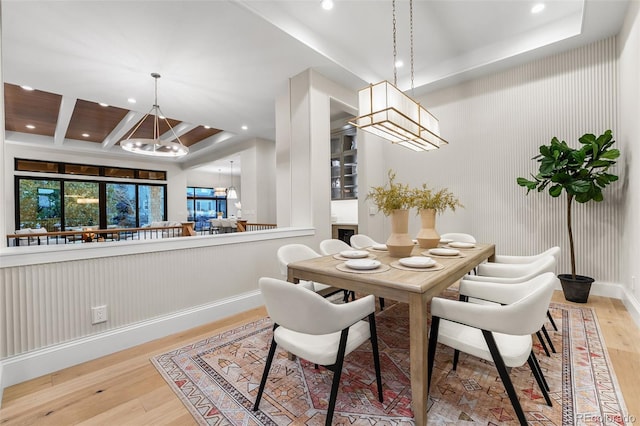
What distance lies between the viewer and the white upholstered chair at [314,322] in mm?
1232

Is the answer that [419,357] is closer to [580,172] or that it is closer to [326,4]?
[580,172]

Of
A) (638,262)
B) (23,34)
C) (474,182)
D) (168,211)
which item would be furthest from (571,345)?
(168,211)

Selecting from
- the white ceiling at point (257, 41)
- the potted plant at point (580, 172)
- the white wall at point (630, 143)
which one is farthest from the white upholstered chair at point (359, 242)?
the white wall at point (630, 143)

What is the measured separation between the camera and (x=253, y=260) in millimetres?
3146

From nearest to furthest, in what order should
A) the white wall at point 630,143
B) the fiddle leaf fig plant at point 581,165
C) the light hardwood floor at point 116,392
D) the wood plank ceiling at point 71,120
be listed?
the light hardwood floor at point 116,392 < the white wall at point 630,143 < the fiddle leaf fig plant at point 581,165 < the wood plank ceiling at point 71,120

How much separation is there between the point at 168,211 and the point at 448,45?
9201mm

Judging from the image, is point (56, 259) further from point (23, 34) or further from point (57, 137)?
point (57, 137)

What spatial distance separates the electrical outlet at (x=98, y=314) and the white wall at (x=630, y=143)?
179 inches

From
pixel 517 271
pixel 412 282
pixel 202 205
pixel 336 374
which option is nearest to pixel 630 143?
pixel 517 271

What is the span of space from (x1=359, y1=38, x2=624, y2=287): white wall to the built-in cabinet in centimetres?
94

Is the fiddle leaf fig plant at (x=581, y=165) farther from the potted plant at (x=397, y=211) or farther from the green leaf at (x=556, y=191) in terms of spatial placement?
the potted plant at (x=397, y=211)

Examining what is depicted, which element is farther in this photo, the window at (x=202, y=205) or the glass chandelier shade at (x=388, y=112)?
the window at (x=202, y=205)

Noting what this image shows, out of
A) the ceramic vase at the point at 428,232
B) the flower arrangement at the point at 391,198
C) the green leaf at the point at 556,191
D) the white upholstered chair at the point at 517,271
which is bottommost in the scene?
the white upholstered chair at the point at 517,271

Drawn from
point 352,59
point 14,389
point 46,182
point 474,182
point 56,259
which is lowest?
point 14,389
